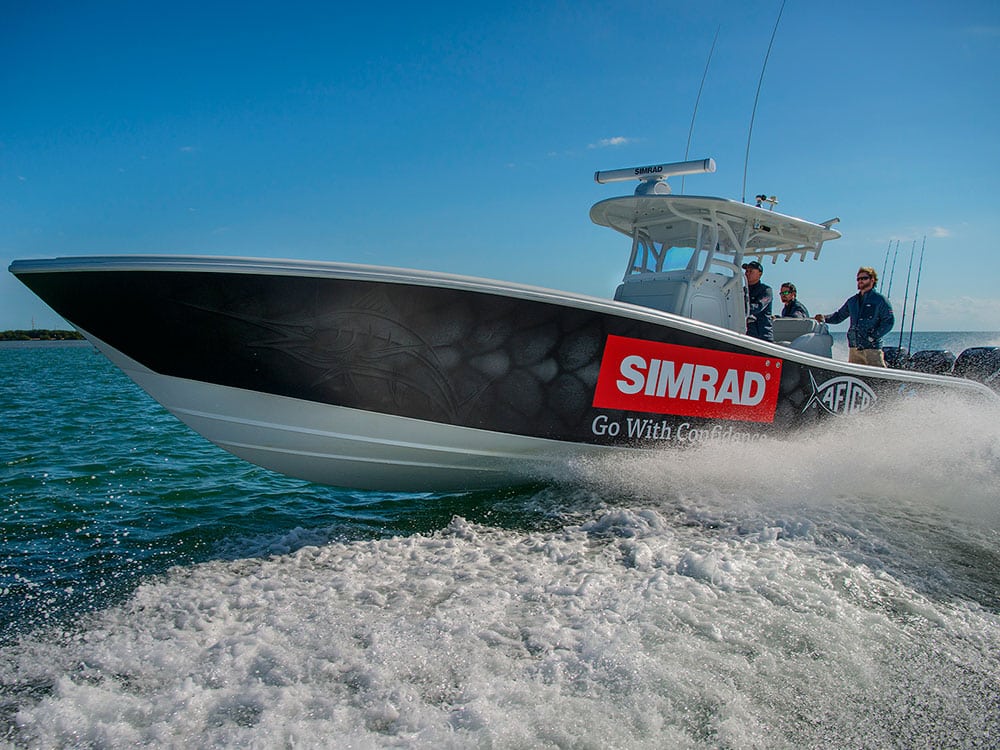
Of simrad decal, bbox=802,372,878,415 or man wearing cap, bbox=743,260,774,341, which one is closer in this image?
simrad decal, bbox=802,372,878,415

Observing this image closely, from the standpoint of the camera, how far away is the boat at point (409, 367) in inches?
152

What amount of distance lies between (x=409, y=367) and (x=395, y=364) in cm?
9

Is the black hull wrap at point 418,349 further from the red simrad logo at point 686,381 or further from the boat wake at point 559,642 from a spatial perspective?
the boat wake at point 559,642

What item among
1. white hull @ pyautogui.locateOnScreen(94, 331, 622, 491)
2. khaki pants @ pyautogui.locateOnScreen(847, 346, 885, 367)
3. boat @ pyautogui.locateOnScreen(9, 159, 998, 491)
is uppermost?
khaki pants @ pyautogui.locateOnScreen(847, 346, 885, 367)

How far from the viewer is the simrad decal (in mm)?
5582

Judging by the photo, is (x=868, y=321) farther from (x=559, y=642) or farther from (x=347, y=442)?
(x=559, y=642)

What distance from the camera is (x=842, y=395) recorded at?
5.71 meters

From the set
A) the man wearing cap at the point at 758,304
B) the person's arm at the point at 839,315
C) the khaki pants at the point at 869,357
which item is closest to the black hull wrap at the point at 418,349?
the man wearing cap at the point at 758,304

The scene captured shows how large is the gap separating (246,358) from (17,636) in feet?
5.95

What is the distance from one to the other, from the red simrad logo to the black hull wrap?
1 cm

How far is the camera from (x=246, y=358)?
3992mm

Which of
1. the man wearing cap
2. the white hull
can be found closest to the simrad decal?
the man wearing cap

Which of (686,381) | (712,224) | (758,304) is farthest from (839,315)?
(686,381)

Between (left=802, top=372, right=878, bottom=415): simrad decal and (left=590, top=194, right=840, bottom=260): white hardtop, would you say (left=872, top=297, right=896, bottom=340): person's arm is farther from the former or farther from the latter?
(left=802, top=372, right=878, bottom=415): simrad decal
